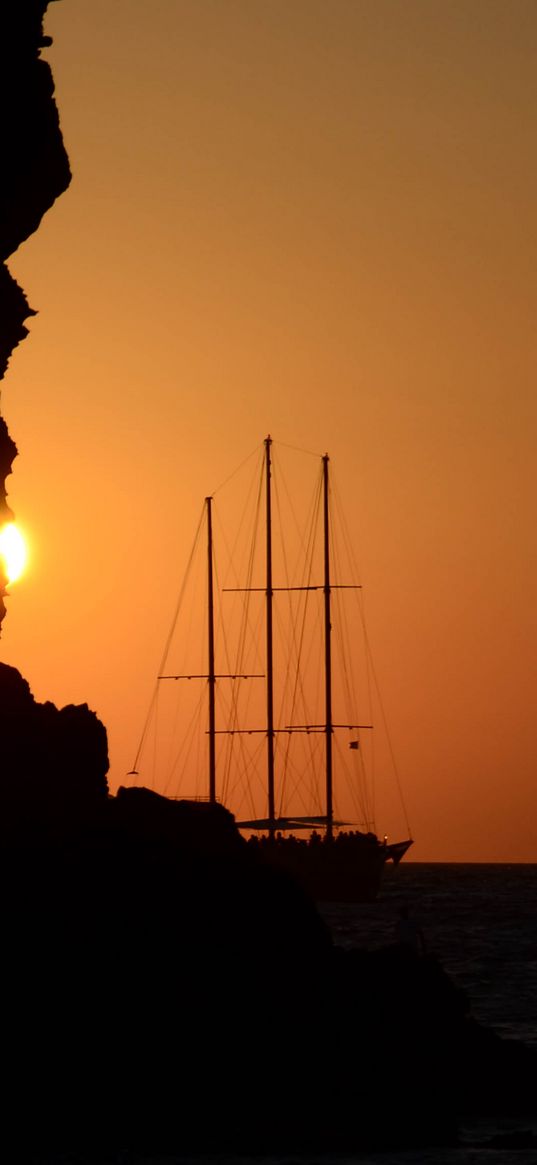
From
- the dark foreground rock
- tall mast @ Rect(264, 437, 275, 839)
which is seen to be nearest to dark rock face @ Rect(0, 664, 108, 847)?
the dark foreground rock

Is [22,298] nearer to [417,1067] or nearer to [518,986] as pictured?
[417,1067]

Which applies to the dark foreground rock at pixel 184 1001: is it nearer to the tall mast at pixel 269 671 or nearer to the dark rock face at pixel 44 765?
the dark rock face at pixel 44 765

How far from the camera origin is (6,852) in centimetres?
3494

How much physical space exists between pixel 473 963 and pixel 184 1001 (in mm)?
45888

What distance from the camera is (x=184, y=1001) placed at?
33812mm

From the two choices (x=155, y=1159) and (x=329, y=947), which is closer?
(x=155, y=1159)

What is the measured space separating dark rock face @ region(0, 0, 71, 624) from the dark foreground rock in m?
5.52

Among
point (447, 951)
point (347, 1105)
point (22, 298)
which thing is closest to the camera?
point (347, 1105)

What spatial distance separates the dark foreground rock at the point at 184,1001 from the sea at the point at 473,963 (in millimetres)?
703

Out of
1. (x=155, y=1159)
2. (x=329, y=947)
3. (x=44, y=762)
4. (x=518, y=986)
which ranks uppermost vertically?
(x=518, y=986)

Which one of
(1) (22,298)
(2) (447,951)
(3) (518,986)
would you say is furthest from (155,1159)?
(2) (447,951)

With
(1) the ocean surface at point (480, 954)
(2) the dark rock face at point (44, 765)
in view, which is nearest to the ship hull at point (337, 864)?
(1) the ocean surface at point (480, 954)

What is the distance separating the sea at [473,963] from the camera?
32094 mm

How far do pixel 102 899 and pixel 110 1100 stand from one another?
11.2 feet
